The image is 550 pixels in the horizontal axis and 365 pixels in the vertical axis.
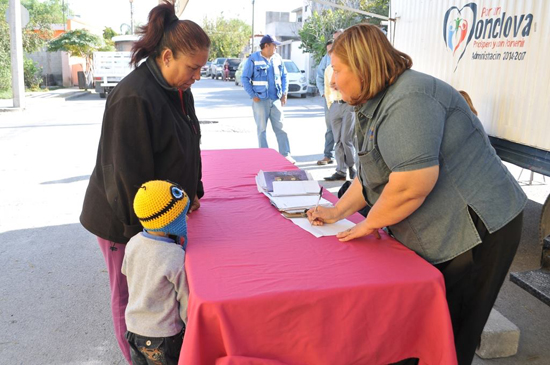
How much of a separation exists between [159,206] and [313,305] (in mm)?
645

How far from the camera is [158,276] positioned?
1768 mm

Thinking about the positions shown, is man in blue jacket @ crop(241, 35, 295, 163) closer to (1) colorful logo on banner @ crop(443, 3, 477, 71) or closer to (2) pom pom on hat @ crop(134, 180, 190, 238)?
(1) colorful logo on banner @ crop(443, 3, 477, 71)

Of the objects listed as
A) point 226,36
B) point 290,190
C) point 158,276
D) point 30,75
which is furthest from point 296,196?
point 226,36

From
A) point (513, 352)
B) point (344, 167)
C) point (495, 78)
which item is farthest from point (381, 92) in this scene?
point (344, 167)

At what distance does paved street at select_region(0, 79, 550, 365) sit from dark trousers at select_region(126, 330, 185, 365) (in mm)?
973

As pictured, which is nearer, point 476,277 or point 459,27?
point 476,277

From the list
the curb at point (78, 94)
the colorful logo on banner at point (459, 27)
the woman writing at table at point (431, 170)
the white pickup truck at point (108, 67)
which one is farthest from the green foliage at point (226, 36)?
the woman writing at table at point (431, 170)

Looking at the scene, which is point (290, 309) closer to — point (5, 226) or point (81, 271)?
point (81, 271)

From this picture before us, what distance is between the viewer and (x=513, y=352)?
9.14 ft

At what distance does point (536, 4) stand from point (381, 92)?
110 inches

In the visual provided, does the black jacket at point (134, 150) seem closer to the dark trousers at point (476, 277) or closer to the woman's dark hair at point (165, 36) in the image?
the woman's dark hair at point (165, 36)

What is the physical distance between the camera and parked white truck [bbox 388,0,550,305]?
3.90m

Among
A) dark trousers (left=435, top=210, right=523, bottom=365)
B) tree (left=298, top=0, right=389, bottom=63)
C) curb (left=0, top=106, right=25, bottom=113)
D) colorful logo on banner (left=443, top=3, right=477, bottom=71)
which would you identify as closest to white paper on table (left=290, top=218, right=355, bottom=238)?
dark trousers (left=435, top=210, right=523, bottom=365)

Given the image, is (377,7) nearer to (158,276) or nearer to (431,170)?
(431,170)
